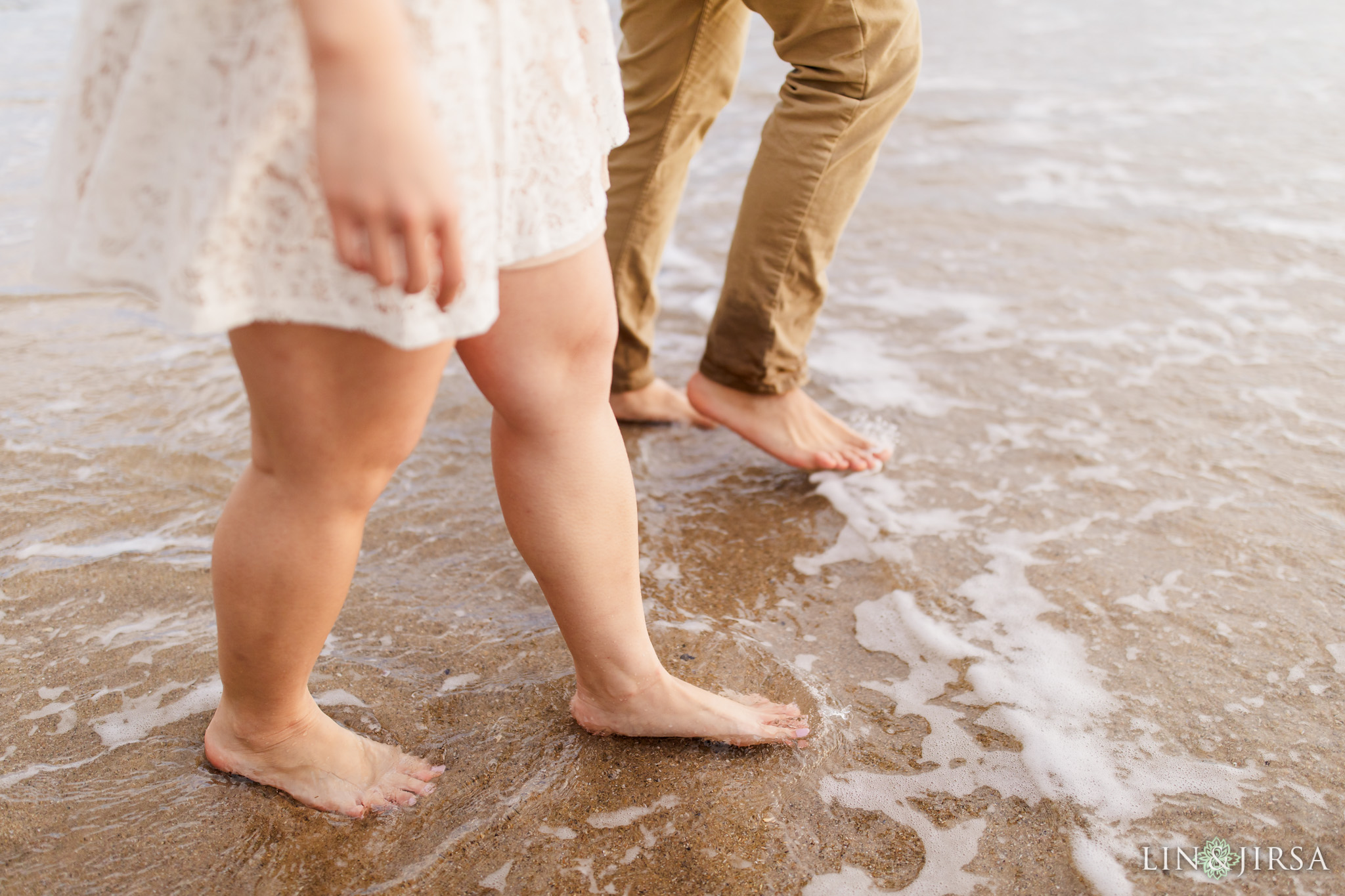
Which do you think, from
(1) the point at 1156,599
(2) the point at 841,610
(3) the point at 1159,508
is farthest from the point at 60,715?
(3) the point at 1159,508

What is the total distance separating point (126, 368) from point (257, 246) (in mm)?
1998

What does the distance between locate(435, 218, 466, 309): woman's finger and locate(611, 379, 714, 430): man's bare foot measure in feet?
5.11

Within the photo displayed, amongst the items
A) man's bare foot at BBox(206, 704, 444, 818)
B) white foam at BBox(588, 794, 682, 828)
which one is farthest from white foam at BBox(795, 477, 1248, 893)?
man's bare foot at BBox(206, 704, 444, 818)

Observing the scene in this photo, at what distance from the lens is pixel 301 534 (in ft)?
3.48

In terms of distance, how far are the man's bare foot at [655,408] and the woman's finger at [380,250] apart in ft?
5.26

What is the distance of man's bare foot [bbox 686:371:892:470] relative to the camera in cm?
219

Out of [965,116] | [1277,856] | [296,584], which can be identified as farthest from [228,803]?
[965,116]

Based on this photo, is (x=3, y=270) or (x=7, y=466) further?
(x=3, y=270)

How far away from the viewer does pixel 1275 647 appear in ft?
5.58

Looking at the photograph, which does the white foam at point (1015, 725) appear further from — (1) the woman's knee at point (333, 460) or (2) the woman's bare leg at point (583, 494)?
(1) the woman's knee at point (333, 460)

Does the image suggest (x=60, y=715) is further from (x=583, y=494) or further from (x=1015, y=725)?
(x=1015, y=725)

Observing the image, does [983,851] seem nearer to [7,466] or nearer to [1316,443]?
[1316,443]

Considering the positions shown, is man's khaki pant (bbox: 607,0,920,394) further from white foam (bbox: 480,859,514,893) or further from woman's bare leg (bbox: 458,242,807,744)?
white foam (bbox: 480,859,514,893)

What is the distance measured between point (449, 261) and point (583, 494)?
0.46m
